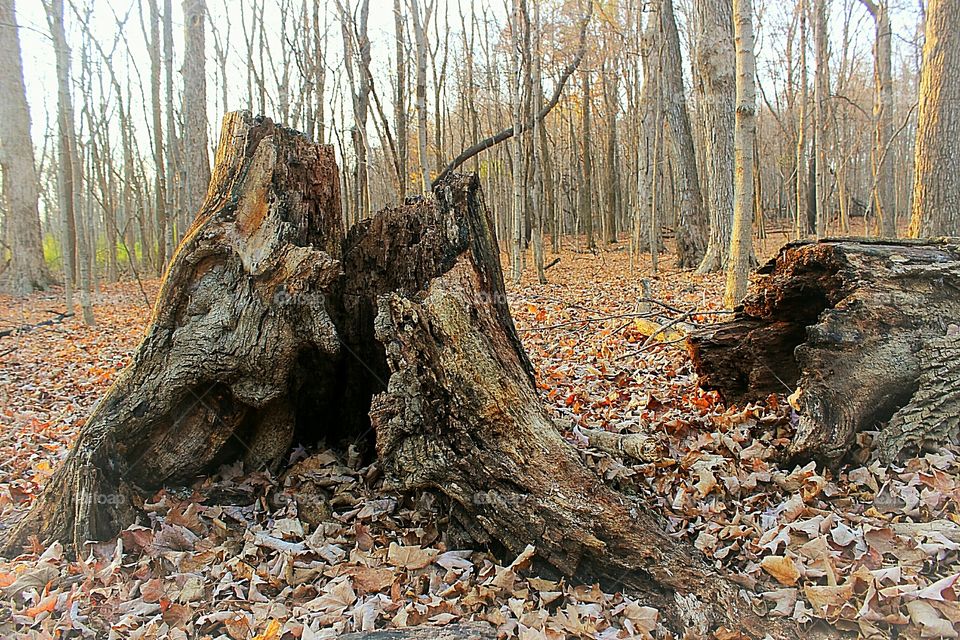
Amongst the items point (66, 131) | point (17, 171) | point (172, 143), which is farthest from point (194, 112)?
point (17, 171)

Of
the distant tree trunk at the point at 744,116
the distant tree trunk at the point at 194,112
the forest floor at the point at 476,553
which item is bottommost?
the forest floor at the point at 476,553

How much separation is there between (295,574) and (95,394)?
457 centimetres

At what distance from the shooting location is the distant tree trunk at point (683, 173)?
45.2 ft

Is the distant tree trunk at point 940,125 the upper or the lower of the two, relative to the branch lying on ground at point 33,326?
upper

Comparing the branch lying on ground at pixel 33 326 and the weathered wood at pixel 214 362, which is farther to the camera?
the branch lying on ground at pixel 33 326

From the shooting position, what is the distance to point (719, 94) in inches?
363

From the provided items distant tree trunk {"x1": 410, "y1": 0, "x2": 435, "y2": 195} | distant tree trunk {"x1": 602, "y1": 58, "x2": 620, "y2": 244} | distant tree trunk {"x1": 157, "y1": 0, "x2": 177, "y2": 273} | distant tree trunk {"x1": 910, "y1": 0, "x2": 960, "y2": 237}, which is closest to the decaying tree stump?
distant tree trunk {"x1": 910, "y1": 0, "x2": 960, "y2": 237}

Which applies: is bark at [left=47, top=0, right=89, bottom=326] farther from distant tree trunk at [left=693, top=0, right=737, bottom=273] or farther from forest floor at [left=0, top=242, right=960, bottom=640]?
distant tree trunk at [left=693, top=0, right=737, bottom=273]

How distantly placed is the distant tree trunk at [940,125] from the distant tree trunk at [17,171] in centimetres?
1893

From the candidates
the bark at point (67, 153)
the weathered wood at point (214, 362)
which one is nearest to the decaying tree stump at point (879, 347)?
the weathered wood at point (214, 362)

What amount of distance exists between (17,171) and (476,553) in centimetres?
1800

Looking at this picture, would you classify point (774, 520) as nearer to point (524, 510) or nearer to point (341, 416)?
point (524, 510)

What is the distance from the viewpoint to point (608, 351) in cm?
621

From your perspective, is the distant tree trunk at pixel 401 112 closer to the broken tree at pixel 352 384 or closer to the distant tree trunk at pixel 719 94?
the distant tree trunk at pixel 719 94
